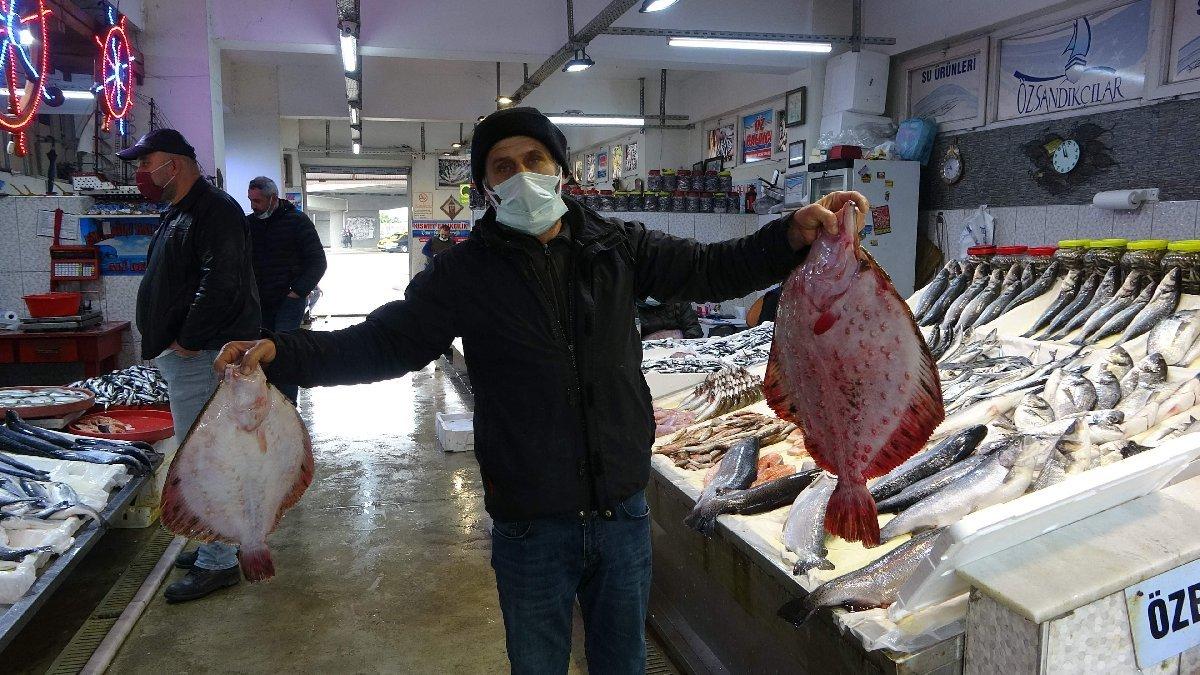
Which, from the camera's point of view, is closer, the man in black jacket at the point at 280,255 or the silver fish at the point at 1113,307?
the silver fish at the point at 1113,307

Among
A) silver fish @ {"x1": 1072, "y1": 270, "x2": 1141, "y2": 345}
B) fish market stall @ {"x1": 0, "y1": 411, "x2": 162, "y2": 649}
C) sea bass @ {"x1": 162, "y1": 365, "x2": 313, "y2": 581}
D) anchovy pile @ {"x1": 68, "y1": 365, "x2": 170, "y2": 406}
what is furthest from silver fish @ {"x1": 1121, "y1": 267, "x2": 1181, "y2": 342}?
anchovy pile @ {"x1": 68, "y1": 365, "x2": 170, "y2": 406}

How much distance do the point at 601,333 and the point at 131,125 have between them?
7.94m

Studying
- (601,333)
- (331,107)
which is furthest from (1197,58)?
(331,107)

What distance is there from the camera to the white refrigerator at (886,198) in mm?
8055

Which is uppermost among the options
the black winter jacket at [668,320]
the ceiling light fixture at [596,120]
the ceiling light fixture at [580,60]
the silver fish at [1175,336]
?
the ceiling light fixture at [580,60]

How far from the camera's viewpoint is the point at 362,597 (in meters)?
3.91

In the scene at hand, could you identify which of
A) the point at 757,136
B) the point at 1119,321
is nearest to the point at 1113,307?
the point at 1119,321

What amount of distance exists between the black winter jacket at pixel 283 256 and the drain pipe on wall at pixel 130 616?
89.3 inches

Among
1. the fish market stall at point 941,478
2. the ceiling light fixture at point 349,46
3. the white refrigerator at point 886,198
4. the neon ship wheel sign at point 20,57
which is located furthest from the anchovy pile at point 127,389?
the white refrigerator at point 886,198

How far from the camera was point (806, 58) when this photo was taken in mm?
9969

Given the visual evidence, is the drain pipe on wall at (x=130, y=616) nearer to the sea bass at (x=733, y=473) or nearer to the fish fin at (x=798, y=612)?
the sea bass at (x=733, y=473)

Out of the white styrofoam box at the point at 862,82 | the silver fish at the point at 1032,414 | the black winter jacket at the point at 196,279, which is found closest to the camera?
the silver fish at the point at 1032,414

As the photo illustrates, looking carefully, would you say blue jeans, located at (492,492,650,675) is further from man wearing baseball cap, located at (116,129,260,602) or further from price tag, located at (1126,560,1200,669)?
man wearing baseball cap, located at (116,129,260,602)

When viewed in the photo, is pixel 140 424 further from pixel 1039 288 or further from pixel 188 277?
pixel 1039 288
